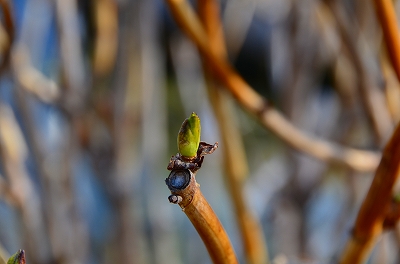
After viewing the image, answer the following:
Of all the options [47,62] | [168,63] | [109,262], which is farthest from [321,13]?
[168,63]

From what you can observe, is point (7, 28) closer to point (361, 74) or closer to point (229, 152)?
point (229, 152)

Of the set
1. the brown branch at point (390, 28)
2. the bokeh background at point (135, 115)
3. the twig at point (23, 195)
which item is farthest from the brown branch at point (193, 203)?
the twig at point (23, 195)

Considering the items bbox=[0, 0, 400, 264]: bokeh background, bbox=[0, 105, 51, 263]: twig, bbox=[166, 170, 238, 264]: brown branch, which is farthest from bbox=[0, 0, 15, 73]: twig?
bbox=[166, 170, 238, 264]: brown branch

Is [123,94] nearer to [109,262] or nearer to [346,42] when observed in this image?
[346,42]

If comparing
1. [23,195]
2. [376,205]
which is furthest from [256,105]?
[23,195]

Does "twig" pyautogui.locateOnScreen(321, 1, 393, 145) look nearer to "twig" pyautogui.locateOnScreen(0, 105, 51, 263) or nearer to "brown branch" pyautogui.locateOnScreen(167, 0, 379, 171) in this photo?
"brown branch" pyautogui.locateOnScreen(167, 0, 379, 171)

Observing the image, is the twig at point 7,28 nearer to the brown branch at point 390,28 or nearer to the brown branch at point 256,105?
the brown branch at point 256,105
